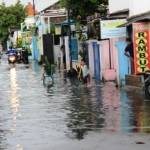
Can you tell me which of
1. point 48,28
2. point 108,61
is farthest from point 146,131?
point 48,28

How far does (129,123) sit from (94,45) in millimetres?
21250

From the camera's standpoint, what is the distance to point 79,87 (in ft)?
98.0

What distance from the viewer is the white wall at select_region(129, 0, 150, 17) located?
95.9 feet

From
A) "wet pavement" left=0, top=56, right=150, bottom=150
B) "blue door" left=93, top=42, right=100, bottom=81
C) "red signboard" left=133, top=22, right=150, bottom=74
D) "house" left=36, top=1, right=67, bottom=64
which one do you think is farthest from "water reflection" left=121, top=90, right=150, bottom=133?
"house" left=36, top=1, right=67, bottom=64

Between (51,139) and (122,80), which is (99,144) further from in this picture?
(122,80)

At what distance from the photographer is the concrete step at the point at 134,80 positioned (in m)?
26.7

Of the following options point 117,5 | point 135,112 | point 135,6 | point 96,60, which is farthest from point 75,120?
point 117,5

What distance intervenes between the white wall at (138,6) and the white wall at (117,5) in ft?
7.51

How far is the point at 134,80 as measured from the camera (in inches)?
1076

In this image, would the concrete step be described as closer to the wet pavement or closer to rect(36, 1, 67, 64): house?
the wet pavement

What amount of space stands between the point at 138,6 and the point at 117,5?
6439 millimetres

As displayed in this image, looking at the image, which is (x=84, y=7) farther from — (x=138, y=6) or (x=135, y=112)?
(x=135, y=112)

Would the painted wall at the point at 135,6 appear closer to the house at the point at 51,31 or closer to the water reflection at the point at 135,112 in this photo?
the water reflection at the point at 135,112

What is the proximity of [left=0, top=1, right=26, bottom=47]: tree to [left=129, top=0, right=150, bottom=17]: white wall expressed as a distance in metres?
84.4
